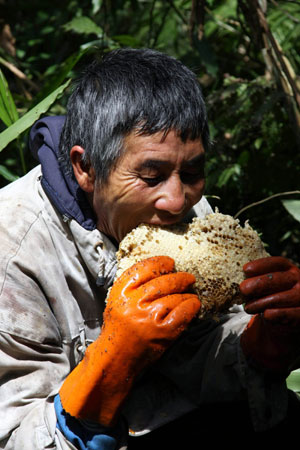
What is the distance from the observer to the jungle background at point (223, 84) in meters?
2.97

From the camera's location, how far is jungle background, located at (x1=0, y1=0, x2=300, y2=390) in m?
2.97

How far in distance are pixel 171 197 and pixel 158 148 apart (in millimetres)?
148

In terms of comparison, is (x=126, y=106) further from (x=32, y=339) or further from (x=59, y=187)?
(x=32, y=339)

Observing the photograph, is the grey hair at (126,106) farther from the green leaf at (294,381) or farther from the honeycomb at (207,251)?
the green leaf at (294,381)

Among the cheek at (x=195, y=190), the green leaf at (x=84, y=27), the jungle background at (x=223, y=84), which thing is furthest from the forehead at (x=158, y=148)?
the green leaf at (x=84, y=27)

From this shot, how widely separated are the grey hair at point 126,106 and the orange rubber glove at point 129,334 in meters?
0.41

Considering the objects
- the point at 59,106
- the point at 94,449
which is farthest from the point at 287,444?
the point at 59,106

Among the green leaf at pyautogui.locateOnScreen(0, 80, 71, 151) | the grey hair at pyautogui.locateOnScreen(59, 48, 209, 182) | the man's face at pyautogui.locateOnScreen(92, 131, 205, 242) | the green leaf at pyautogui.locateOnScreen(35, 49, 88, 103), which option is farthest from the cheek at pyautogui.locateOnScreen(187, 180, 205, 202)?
the green leaf at pyautogui.locateOnScreen(35, 49, 88, 103)

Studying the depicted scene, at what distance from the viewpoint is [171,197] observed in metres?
1.82

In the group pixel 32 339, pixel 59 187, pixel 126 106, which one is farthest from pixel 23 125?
pixel 32 339

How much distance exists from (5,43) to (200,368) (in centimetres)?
281

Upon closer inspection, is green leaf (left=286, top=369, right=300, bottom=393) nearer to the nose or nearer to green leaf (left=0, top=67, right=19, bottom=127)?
the nose

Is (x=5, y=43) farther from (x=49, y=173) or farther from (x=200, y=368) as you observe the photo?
(x=200, y=368)

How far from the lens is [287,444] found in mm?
2139
